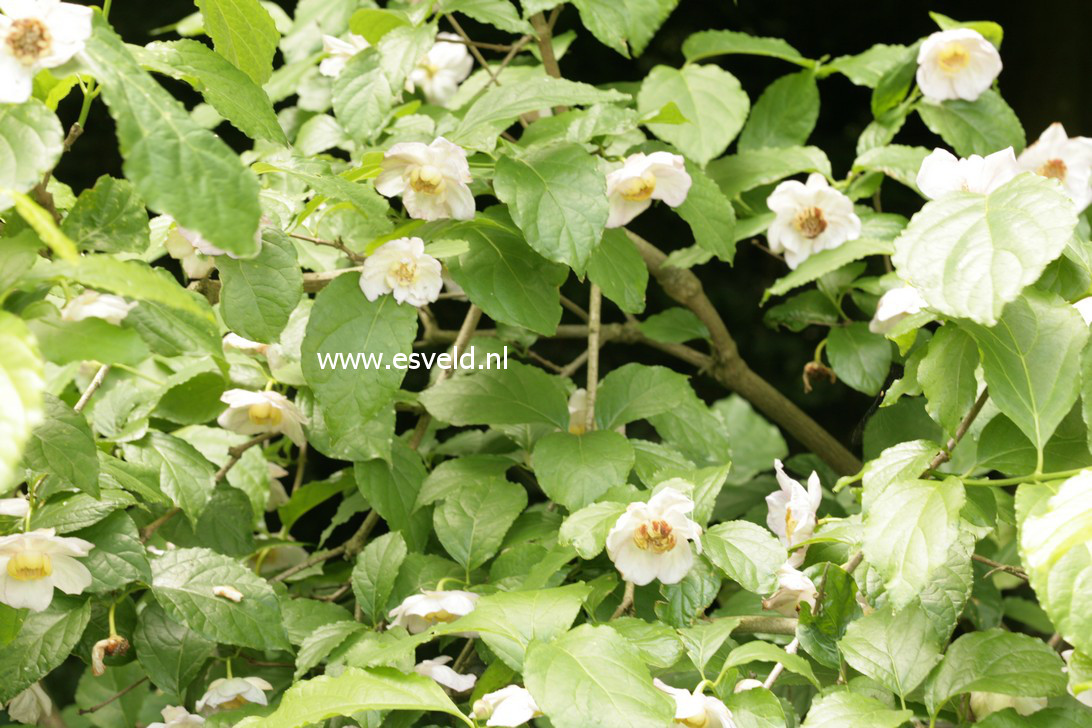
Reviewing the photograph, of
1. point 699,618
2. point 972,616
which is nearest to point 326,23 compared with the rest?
point 699,618

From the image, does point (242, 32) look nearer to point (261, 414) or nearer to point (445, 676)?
point (261, 414)

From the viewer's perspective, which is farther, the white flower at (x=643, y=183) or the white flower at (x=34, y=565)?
the white flower at (x=643, y=183)

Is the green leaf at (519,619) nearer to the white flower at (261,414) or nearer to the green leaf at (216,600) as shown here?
the green leaf at (216,600)

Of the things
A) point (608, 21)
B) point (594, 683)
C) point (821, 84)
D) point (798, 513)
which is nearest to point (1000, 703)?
point (798, 513)

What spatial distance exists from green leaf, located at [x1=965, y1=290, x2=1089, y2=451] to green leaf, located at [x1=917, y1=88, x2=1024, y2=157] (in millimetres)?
518

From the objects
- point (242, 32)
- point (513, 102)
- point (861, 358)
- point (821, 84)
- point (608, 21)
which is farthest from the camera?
point (821, 84)

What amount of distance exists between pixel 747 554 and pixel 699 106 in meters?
0.55

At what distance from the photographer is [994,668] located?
0.69 metres

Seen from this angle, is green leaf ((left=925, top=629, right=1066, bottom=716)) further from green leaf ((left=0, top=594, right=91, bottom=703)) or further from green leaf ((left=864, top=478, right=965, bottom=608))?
green leaf ((left=0, top=594, right=91, bottom=703))

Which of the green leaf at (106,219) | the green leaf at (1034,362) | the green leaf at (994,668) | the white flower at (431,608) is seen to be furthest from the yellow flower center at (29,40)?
the green leaf at (994,668)

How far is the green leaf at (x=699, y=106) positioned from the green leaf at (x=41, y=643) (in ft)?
2.21

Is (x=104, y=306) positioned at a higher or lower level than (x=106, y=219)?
lower

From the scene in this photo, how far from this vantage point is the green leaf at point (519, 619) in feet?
2.15

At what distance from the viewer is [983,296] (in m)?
0.59
